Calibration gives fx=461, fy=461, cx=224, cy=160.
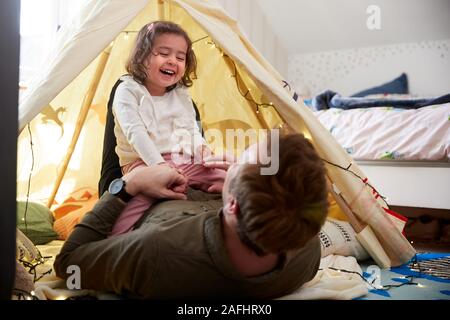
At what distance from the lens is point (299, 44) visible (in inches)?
160

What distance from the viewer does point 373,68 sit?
12.6 feet

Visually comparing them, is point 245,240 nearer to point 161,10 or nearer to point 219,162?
point 219,162

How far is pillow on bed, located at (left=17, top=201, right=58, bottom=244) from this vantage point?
4.94 feet

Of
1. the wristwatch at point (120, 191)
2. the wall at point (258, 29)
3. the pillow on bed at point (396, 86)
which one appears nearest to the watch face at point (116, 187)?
the wristwatch at point (120, 191)

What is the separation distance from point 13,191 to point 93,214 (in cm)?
32

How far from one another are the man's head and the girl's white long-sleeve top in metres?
0.49

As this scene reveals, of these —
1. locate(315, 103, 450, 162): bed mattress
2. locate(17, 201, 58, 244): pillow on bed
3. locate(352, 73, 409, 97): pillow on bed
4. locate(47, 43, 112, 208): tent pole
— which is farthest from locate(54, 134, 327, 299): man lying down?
locate(352, 73, 409, 97): pillow on bed

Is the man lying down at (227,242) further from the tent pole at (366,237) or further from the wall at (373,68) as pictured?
the wall at (373,68)

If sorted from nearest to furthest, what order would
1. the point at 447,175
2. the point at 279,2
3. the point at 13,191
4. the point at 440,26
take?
1. the point at 13,191
2. the point at 447,175
3. the point at 440,26
4. the point at 279,2

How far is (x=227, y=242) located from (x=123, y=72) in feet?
3.61

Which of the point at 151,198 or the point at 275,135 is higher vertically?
the point at 275,135
